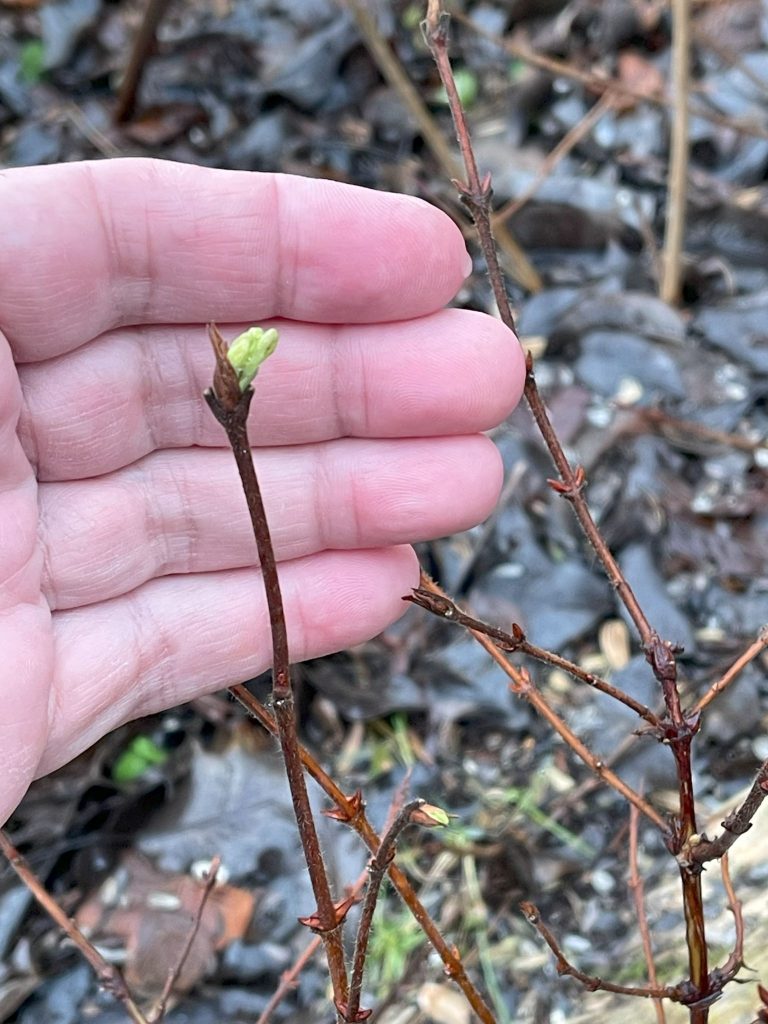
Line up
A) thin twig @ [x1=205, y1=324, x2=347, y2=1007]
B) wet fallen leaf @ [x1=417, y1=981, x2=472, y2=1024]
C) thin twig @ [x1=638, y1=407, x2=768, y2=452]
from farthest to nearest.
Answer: thin twig @ [x1=638, y1=407, x2=768, y2=452] → wet fallen leaf @ [x1=417, y1=981, x2=472, y2=1024] → thin twig @ [x1=205, y1=324, x2=347, y2=1007]

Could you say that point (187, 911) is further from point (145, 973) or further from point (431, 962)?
point (431, 962)

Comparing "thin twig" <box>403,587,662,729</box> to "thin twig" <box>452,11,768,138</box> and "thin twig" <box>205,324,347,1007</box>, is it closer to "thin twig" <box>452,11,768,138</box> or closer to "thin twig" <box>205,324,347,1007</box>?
"thin twig" <box>205,324,347,1007</box>

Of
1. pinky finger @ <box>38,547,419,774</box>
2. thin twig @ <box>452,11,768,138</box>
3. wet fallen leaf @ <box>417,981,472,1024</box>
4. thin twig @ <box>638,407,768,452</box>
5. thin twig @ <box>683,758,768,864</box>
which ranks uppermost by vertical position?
thin twig @ <box>452,11,768,138</box>

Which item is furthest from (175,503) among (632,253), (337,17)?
(337,17)

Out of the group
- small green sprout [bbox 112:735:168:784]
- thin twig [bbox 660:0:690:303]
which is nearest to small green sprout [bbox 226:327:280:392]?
small green sprout [bbox 112:735:168:784]

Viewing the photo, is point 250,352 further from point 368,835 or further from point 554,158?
point 554,158

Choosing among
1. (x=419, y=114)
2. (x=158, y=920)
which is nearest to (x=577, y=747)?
(x=158, y=920)
